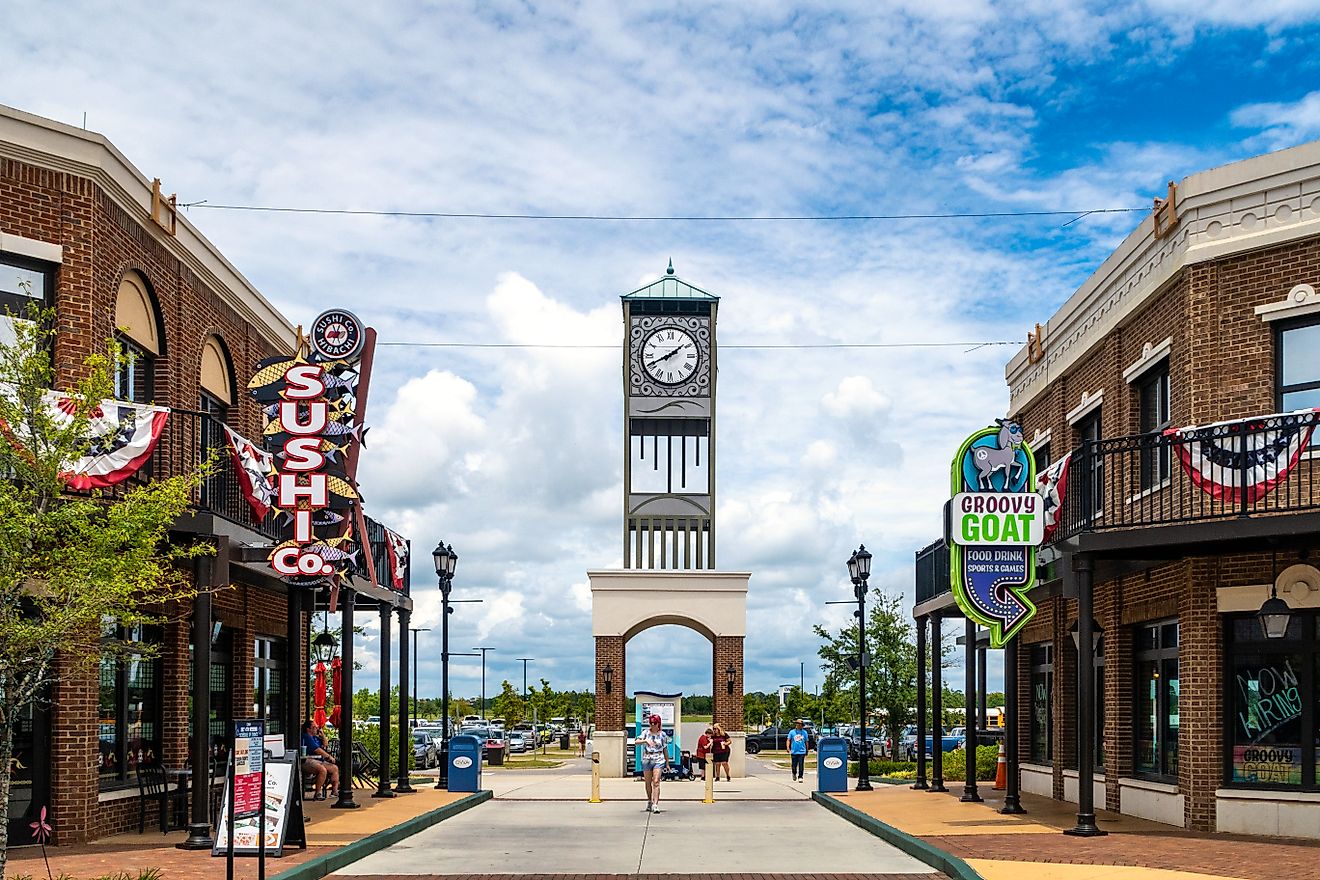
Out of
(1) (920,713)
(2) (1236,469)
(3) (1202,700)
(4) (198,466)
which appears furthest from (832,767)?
(4) (198,466)

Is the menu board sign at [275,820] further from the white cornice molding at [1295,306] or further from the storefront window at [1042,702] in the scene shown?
the storefront window at [1042,702]

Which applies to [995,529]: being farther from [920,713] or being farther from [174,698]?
[920,713]

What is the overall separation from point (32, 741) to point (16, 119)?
7358mm

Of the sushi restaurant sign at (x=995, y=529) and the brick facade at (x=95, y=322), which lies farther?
the sushi restaurant sign at (x=995, y=529)

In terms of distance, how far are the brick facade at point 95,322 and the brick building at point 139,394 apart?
2 cm

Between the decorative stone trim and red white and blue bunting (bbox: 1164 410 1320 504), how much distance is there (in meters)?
5.36

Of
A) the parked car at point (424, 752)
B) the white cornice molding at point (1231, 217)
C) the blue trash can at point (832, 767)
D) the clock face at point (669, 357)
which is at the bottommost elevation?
the parked car at point (424, 752)

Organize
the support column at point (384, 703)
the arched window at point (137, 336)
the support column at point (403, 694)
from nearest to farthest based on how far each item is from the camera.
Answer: the arched window at point (137, 336), the support column at point (384, 703), the support column at point (403, 694)

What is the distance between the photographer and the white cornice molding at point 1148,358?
21.3 m

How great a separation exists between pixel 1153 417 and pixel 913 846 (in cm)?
784

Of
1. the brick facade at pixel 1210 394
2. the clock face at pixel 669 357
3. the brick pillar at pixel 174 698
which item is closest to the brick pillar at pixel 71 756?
the brick pillar at pixel 174 698

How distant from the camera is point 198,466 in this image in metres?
17.7

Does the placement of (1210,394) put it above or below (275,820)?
above

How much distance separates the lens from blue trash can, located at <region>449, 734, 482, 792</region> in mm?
31031
